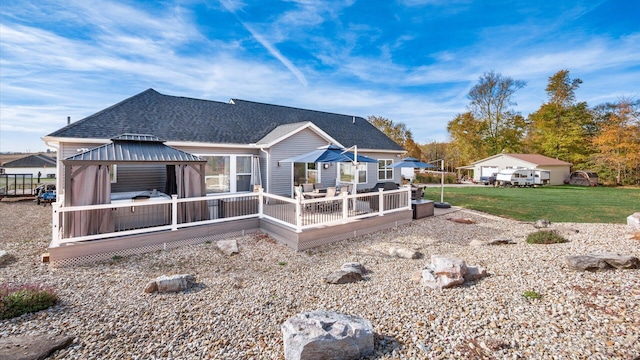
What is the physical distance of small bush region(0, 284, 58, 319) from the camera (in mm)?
4219

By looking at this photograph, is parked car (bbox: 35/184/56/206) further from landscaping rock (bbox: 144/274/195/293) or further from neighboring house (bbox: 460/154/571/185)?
neighboring house (bbox: 460/154/571/185)

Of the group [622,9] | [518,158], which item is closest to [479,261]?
[622,9]

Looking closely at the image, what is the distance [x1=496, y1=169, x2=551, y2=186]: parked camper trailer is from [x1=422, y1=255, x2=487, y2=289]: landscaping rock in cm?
3046

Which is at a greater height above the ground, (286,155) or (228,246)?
(286,155)

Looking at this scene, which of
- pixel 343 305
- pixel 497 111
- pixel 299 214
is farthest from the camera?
pixel 497 111

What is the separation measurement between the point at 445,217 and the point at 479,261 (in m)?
6.24

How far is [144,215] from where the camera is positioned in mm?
8062

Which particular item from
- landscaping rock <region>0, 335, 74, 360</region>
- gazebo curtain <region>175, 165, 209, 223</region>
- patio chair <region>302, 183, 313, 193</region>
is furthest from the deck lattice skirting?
landscaping rock <region>0, 335, 74, 360</region>

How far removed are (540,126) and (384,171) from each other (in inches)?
1413

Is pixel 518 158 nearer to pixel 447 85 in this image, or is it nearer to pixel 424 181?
pixel 424 181

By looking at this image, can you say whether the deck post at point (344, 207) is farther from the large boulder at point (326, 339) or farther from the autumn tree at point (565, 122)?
the autumn tree at point (565, 122)

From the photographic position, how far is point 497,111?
38094mm

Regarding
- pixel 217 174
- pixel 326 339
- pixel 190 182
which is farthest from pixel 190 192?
pixel 326 339

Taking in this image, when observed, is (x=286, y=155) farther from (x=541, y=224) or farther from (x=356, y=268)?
(x=541, y=224)
